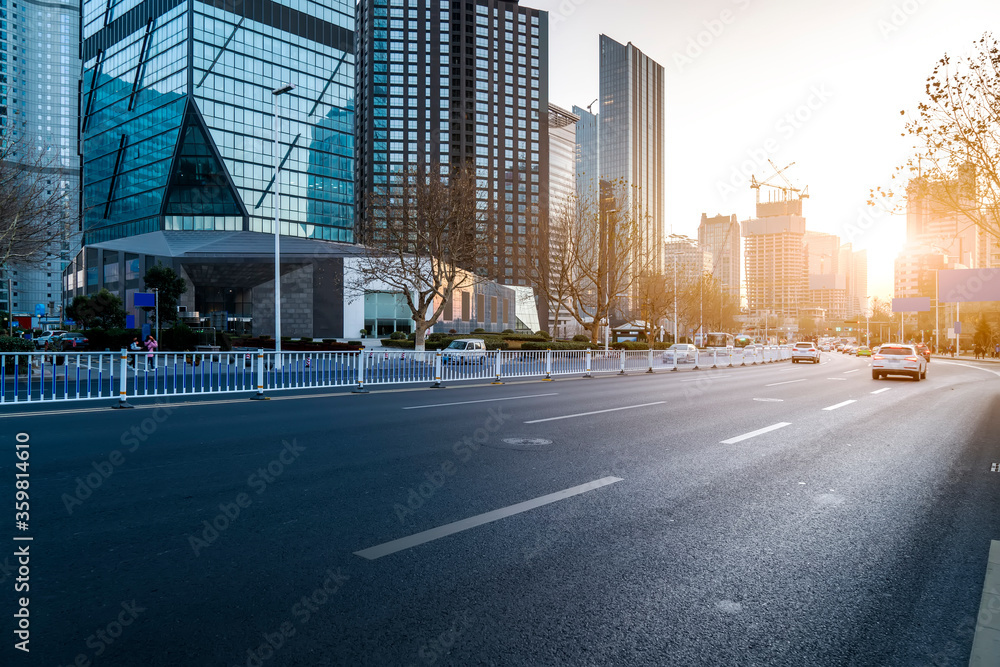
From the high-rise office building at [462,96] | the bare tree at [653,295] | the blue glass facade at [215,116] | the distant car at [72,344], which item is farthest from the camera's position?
the high-rise office building at [462,96]

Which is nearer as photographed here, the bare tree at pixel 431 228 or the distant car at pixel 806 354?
the bare tree at pixel 431 228

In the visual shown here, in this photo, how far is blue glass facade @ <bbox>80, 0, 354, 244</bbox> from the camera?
6381 cm

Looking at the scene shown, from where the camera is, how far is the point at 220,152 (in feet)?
211

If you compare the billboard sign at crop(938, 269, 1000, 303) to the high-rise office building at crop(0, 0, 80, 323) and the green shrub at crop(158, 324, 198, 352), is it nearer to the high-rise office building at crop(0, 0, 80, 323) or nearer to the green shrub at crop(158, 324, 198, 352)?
the green shrub at crop(158, 324, 198, 352)

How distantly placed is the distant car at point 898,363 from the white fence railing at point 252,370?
10.0m

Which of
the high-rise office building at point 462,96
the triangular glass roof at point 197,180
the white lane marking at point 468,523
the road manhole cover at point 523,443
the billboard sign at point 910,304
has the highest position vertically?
the high-rise office building at point 462,96

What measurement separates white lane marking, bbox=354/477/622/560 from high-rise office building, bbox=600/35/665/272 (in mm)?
191076

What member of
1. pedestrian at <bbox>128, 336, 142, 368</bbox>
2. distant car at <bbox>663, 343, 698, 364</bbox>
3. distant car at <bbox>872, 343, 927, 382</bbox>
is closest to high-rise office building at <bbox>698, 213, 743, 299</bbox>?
distant car at <bbox>663, 343, 698, 364</bbox>

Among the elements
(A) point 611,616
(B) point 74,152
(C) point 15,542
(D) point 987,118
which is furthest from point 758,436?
(B) point 74,152

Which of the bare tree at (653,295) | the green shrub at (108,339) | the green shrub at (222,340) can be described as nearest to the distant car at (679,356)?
the bare tree at (653,295)

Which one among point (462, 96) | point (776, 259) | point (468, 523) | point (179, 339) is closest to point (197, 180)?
point (179, 339)

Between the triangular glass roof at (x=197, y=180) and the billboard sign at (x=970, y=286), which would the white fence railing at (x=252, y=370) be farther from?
the triangular glass roof at (x=197, y=180)

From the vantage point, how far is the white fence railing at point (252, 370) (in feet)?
42.7

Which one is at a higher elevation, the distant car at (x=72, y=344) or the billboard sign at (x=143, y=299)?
the billboard sign at (x=143, y=299)
